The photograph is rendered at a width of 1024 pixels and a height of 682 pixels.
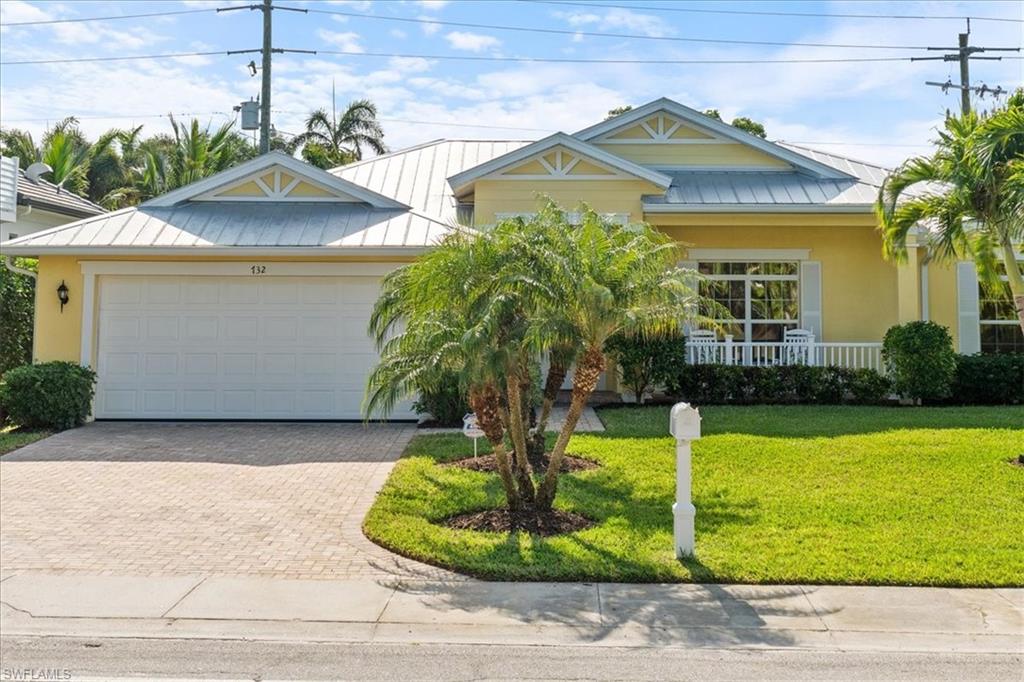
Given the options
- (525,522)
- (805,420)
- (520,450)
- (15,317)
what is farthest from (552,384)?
(15,317)

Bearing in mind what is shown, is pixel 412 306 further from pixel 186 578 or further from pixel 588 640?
pixel 588 640

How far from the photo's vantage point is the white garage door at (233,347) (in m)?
13.0

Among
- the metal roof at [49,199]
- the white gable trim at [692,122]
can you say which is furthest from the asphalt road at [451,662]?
the metal roof at [49,199]

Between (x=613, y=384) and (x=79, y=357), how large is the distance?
9.37m

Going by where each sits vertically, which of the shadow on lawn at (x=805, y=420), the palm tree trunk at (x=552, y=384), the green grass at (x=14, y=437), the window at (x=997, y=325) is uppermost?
the window at (x=997, y=325)

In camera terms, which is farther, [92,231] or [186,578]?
[92,231]

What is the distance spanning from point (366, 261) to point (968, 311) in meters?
11.4

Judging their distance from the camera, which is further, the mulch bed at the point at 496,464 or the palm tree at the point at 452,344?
the mulch bed at the point at 496,464

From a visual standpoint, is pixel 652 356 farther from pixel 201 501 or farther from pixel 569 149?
pixel 201 501

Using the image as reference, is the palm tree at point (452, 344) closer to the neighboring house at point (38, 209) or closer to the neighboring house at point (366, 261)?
the neighboring house at point (366, 261)

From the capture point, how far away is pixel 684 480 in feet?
20.7

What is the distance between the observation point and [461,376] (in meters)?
6.70

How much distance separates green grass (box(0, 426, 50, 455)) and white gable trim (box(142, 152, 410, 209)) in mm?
4510

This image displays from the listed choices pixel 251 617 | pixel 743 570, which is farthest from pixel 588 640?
pixel 251 617
